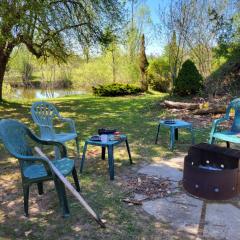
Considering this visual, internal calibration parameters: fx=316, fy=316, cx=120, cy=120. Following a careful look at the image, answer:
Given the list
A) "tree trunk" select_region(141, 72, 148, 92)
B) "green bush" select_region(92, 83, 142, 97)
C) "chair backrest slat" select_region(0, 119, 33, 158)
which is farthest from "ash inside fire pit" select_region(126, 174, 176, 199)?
"tree trunk" select_region(141, 72, 148, 92)

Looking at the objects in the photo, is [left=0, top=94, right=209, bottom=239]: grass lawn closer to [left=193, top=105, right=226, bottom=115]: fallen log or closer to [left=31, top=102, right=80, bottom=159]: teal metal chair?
[left=31, top=102, right=80, bottom=159]: teal metal chair

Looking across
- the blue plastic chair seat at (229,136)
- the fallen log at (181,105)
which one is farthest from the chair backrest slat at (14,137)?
the fallen log at (181,105)

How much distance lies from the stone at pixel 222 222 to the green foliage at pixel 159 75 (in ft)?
53.1

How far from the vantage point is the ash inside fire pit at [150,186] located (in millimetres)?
3361

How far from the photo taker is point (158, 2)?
11984 mm

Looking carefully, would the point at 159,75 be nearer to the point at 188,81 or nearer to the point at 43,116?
the point at 188,81

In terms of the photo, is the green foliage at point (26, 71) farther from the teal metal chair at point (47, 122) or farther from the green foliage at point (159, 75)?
the teal metal chair at point (47, 122)

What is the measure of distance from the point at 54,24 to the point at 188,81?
14.9ft

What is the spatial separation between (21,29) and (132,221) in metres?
7.63

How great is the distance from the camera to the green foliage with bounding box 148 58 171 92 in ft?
61.9

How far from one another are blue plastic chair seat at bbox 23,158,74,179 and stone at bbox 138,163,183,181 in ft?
3.95

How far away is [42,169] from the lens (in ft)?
10.1

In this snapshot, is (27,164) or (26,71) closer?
(27,164)

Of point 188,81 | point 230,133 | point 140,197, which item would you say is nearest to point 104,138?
point 140,197
